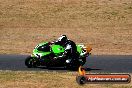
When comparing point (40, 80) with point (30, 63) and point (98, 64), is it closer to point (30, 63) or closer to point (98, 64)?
point (30, 63)

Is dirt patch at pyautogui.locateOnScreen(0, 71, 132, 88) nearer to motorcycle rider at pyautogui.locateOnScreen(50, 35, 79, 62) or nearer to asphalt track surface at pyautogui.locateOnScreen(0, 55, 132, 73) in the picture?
motorcycle rider at pyautogui.locateOnScreen(50, 35, 79, 62)

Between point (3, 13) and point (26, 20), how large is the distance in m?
2.59

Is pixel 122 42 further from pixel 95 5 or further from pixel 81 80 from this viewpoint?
pixel 81 80

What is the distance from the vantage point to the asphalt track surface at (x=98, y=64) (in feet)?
76.0

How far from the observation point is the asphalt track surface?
23.2 m

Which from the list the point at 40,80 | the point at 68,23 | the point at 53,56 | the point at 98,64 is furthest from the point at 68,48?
the point at 68,23

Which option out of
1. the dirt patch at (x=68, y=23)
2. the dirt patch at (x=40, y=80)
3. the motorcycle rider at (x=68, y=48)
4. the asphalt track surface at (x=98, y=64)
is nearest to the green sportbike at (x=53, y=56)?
the motorcycle rider at (x=68, y=48)

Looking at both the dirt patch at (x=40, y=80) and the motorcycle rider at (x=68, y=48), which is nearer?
the dirt patch at (x=40, y=80)

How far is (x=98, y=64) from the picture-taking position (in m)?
25.2

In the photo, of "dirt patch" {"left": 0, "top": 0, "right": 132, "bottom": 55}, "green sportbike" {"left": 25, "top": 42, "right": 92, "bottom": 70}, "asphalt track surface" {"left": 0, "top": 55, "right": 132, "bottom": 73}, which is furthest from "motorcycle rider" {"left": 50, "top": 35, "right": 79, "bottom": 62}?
"dirt patch" {"left": 0, "top": 0, "right": 132, "bottom": 55}

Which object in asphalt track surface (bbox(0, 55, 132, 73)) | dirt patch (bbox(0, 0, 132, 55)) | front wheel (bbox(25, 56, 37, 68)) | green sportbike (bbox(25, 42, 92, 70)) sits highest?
green sportbike (bbox(25, 42, 92, 70))

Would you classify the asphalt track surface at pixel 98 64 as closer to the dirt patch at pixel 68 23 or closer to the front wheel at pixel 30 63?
the front wheel at pixel 30 63

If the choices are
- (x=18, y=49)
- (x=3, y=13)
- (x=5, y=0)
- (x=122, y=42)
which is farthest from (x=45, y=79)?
(x=5, y=0)

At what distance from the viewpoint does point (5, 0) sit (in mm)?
44219
